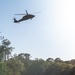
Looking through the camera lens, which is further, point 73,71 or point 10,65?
point 10,65

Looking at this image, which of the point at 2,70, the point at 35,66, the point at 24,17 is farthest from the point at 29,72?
the point at 24,17

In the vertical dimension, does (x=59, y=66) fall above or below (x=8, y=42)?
below

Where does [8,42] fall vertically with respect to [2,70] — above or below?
above

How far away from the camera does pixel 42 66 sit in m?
107

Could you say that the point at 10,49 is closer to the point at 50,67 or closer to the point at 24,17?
the point at 50,67

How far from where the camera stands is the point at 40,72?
10500 cm

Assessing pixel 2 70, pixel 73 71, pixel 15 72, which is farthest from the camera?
pixel 15 72

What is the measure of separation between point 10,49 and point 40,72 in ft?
71.7

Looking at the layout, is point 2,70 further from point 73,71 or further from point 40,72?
point 40,72

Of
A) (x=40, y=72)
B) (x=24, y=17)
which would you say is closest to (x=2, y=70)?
(x=40, y=72)

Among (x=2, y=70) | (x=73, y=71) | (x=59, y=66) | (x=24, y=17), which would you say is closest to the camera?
(x=24, y=17)

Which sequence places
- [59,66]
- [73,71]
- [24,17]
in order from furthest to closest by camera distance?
1. [59,66]
2. [73,71]
3. [24,17]

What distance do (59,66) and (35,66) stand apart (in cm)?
1135

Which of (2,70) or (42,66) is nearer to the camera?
(2,70)
